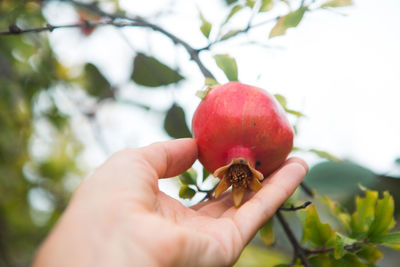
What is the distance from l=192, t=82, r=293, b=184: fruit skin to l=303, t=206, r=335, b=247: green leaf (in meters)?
0.19

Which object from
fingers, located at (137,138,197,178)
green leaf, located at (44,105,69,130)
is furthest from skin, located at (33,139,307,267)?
green leaf, located at (44,105,69,130)

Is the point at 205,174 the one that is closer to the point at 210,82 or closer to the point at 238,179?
the point at 238,179

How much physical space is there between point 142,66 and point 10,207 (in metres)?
1.76

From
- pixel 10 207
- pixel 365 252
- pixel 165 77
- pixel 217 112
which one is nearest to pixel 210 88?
pixel 217 112

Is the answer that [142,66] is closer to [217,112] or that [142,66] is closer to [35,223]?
[217,112]

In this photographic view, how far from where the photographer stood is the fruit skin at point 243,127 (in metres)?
0.79

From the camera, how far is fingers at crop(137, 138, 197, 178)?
0.82 m

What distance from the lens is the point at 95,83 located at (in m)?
1.56

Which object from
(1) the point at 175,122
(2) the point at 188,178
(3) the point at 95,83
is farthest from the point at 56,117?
(2) the point at 188,178

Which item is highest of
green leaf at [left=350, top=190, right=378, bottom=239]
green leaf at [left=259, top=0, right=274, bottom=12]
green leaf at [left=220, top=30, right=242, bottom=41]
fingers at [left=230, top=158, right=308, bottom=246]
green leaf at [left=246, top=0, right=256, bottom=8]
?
green leaf at [left=246, top=0, right=256, bottom=8]

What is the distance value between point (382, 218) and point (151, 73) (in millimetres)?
945

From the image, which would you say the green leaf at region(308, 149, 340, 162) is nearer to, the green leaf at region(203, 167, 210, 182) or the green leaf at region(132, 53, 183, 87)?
the green leaf at region(203, 167, 210, 182)

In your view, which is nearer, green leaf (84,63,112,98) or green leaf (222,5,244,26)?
green leaf (222,5,244,26)

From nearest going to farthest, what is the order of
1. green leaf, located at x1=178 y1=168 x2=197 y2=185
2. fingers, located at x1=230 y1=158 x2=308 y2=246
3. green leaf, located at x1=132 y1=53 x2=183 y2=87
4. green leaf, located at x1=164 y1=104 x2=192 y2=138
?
fingers, located at x1=230 y1=158 x2=308 y2=246, green leaf, located at x1=178 y1=168 x2=197 y2=185, green leaf, located at x1=164 y1=104 x2=192 y2=138, green leaf, located at x1=132 y1=53 x2=183 y2=87
